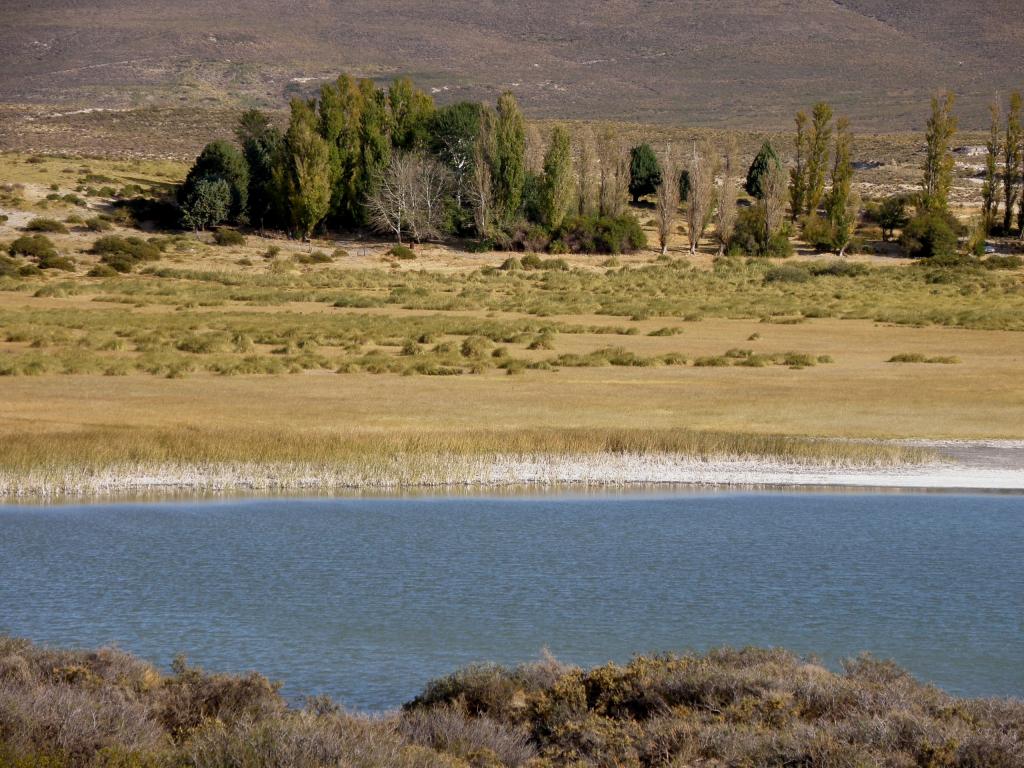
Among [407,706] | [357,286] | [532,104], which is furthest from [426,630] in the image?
[532,104]

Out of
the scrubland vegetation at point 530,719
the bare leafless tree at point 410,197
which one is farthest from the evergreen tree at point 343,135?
the scrubland vegetation at point 530,719

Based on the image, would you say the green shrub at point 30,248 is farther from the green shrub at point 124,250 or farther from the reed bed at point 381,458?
the reed bed at point 381,458

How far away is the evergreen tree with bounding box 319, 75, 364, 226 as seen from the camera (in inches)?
3108

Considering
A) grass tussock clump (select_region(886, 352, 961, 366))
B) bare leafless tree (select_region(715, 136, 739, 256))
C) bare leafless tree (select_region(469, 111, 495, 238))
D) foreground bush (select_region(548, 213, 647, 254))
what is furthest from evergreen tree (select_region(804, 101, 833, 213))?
grass tussock clump (select_region(886, 352, 961, 366))

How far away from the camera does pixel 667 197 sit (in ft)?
268

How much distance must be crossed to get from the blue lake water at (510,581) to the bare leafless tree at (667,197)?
6329cm

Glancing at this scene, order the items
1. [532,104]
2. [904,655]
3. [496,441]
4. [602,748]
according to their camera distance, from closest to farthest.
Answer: [602,748] → [904,655] → [496,441] → [532,104]

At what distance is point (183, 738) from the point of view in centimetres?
884

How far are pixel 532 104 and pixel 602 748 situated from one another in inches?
7044

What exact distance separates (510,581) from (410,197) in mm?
65347

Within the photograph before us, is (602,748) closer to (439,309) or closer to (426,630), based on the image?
(426,630)

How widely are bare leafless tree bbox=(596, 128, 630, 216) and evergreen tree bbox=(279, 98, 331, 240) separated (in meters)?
18.5

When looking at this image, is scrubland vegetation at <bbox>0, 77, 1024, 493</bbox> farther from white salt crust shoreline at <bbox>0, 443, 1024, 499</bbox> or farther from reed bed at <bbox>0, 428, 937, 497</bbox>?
white salt crust shoreline at <bbox>0, 443, 1024, 499</bbox>

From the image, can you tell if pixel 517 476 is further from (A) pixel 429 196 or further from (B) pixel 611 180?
(B) pixel 611 180
